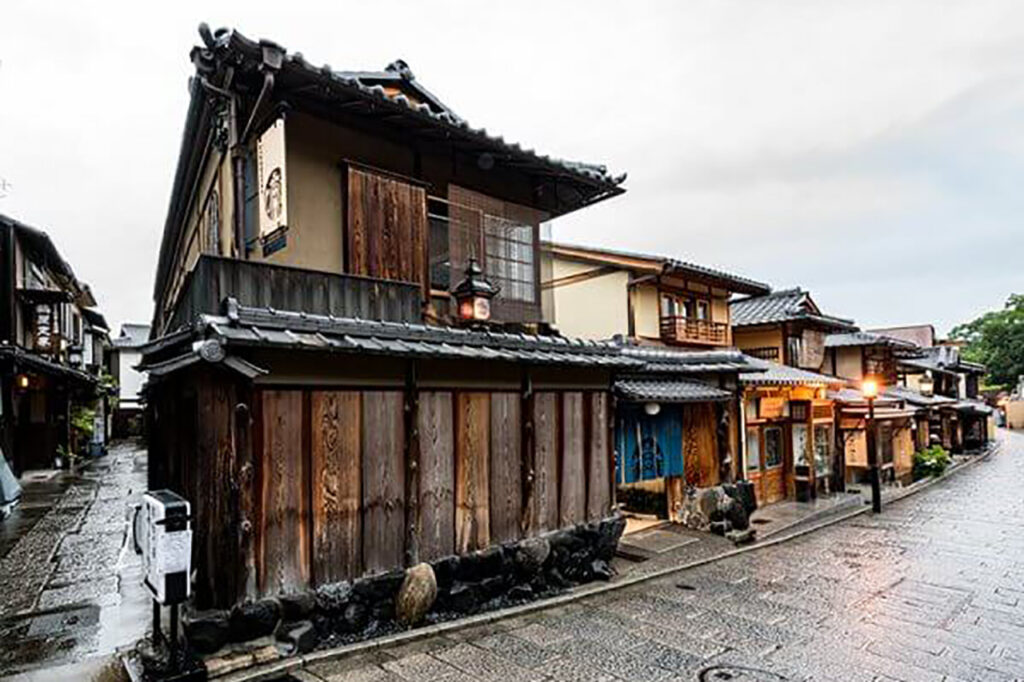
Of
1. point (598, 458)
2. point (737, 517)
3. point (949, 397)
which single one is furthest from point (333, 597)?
point (949, 397)

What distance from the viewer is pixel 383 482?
768 centimetres

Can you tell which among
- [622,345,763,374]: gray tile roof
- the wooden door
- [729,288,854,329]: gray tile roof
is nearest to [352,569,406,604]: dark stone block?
[622,345,763,374]: gray tile roof

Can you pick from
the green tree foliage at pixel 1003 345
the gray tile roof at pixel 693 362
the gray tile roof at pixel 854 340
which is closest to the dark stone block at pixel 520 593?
the gray tile roof at pixel 693 362

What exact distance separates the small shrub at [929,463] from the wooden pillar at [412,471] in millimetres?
29012

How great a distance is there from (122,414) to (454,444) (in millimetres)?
43946

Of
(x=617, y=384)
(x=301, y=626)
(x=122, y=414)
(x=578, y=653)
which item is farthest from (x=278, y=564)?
(x=122, y=414)

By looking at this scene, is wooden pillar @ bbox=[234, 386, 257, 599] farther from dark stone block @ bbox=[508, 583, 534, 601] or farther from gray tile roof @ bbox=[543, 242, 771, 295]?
gray tile roof @ bbox=[543, 242, 771, 295]

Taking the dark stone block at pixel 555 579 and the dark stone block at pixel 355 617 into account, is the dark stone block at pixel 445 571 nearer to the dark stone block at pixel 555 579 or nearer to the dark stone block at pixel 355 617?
the dark stone block at pixel 355 617

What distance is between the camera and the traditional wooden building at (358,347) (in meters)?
6.54

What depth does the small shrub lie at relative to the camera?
2778 centimetres

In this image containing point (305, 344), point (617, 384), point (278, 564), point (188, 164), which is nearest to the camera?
point (305, 344)

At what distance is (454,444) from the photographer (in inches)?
336

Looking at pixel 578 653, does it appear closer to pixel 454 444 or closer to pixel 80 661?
pixel 454 444

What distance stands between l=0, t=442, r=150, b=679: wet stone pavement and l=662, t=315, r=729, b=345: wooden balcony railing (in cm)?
1467
